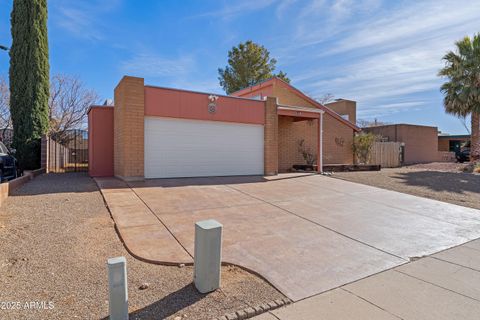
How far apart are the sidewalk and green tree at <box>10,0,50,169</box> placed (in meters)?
14.5

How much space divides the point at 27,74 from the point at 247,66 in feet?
62.6

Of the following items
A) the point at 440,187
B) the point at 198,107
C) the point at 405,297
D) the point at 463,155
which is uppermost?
the point at 198,107

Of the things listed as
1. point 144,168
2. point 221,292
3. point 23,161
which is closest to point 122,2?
point 144,168

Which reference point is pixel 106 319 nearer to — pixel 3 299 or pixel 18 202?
pixel 3 299

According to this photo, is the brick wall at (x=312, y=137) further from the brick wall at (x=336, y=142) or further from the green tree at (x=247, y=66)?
the green tree at (x=247, y=66)

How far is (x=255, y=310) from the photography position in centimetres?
290

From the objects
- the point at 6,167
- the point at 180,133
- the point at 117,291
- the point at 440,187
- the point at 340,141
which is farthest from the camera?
the point at 340,141

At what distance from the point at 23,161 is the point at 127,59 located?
24.4ft

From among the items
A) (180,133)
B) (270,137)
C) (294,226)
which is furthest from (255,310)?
(270,137)

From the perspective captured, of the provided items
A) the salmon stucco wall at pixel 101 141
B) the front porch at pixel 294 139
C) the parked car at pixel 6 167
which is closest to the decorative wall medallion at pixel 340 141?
the front porch at pixel 294 139

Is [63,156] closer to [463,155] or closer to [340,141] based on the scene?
[340,141]

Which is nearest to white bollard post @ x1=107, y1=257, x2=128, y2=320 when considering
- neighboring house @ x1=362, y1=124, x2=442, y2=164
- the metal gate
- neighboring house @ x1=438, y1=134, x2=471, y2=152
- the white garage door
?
the white garage door

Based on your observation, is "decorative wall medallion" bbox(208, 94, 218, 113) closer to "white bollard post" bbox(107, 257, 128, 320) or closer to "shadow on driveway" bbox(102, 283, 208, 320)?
"shadow on driveway" bbox(102, 283, 208, 320)

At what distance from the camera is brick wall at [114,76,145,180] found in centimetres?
1001
